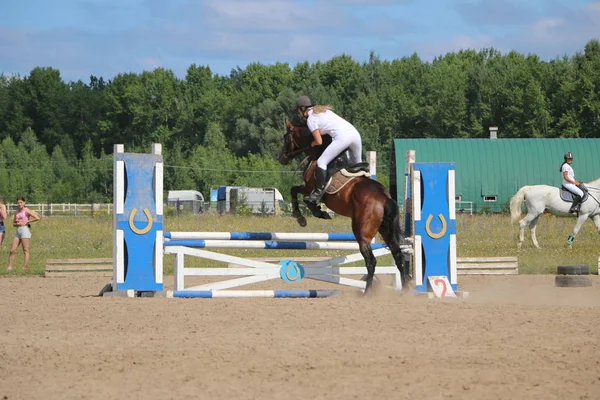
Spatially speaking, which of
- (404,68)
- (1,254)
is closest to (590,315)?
(1,254)

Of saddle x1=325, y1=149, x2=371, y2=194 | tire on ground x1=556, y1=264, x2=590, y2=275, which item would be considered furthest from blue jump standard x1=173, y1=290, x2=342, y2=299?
tire on ground x1=556, y1=264, x2=590, y2=275

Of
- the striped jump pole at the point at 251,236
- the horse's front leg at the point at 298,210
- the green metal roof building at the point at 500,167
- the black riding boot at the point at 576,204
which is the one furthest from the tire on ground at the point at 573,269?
the green metal roof building at the point at 500,167

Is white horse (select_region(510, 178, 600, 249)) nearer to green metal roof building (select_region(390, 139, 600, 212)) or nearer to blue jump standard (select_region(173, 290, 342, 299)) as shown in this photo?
blue jump standard (select_region(173, 290, 342, 299))

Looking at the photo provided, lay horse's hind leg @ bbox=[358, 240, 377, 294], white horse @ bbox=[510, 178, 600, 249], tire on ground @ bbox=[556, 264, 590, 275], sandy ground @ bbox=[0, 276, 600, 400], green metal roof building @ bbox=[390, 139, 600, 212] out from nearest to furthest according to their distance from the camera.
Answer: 1. sandy ground @ bbox=[0, 276, 600, 400]
2. horse's hind leg @ bbox=[358, 240, 377, 294]
3. tire on ground @ bbox=[556, 264, 590, 275]
4. white horse @ bbox=[510, 178, 600, 249]
5. green metal roof building @ bbox=[390, 139, 600, 212]

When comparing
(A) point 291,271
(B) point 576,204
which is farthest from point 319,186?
(B) point 576,204

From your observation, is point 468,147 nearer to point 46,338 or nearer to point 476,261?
point 476,261

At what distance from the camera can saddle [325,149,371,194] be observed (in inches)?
434

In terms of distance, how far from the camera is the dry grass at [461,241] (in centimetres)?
2000

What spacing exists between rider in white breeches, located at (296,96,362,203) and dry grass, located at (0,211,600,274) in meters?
7.50

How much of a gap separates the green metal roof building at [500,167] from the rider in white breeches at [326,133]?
3142cm

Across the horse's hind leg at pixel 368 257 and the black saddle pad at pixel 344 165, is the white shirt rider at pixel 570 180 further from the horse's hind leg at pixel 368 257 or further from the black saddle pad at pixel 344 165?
the horse's hind leg at pixel 368 257

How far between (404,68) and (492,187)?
4055 centimetres

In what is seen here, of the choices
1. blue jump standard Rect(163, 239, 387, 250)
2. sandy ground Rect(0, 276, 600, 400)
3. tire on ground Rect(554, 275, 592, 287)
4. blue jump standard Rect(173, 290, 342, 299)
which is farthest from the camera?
tire on ground Rect(554, 275, 592, 287)

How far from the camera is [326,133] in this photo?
1129 centimetres
